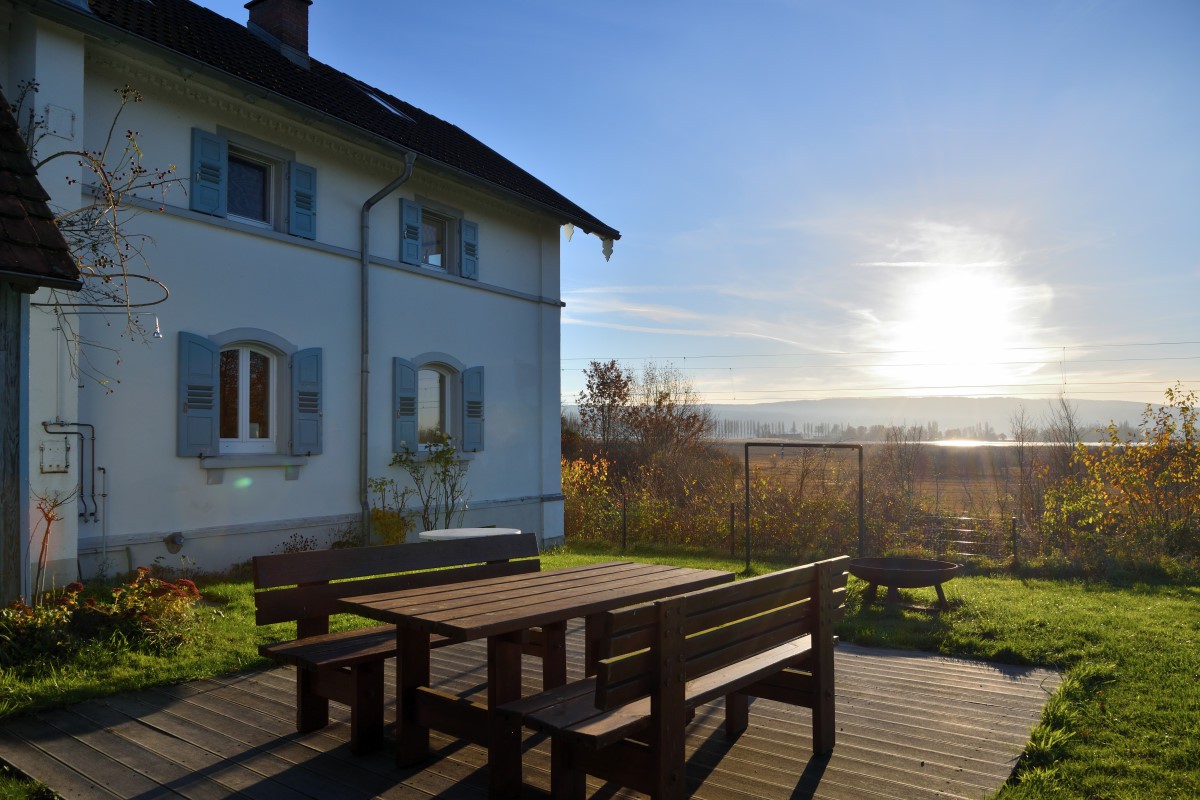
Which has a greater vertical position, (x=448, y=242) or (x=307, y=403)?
(x=448, y=242)

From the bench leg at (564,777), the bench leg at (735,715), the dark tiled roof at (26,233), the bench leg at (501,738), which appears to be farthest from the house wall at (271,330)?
the bench leg at (735,715)

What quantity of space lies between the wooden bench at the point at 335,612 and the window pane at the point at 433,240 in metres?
7.81

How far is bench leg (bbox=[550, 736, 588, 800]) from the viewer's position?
336 cm

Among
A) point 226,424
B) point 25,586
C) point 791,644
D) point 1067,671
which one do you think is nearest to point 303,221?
point 226,424

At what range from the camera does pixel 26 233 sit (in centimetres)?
480

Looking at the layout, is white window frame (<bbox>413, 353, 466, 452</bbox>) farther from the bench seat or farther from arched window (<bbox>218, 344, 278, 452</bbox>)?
the bench seat

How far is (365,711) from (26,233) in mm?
3321

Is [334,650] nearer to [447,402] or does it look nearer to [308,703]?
[308,703]

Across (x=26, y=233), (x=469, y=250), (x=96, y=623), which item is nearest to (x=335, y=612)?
(x=96, y=623)

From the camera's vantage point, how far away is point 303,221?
33.2 feet

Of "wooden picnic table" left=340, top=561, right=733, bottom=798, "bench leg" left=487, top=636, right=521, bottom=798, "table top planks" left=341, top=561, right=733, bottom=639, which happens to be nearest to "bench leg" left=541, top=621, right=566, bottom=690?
"table top planks" left=341, top=561, right=733, bottom=639

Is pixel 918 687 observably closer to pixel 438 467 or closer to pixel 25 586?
pixel 25 586

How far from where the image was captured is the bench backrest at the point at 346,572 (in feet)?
14.1

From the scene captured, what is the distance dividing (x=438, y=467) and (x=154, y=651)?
6.33m
